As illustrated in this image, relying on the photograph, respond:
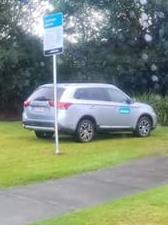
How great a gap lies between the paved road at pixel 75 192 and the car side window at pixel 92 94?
5.27m

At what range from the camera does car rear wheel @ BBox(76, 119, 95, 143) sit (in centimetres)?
1794

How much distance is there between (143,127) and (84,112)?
2.52 metres

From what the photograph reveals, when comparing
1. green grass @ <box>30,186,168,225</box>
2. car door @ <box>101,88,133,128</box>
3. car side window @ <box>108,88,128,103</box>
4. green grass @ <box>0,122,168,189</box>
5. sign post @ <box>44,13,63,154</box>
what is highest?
sign post @ <box>44,13,63,154</box>

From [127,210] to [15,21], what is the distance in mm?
21293

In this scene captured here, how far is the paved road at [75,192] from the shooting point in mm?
9102

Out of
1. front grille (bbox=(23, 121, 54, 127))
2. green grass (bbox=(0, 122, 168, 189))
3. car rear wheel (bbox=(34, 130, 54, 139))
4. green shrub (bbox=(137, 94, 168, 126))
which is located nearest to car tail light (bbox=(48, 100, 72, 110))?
front grille (bbox=(23, 121, 54, 127))

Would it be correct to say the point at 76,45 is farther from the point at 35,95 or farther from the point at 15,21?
the point at 35,95

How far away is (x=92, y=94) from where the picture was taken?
18688mm

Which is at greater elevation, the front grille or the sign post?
the sign post

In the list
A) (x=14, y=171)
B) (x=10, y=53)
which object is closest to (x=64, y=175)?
(x=14, y=171)

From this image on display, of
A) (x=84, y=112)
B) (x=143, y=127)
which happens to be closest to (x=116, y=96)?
→ (x=143, y=127)

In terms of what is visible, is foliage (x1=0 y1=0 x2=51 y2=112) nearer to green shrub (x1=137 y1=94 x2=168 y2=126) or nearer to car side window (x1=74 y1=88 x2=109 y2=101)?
green shrub (x1=137 y1=94 x2=168 y2=126)

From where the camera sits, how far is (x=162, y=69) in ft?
97.1

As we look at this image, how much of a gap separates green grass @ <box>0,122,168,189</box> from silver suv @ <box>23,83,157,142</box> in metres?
0.37
